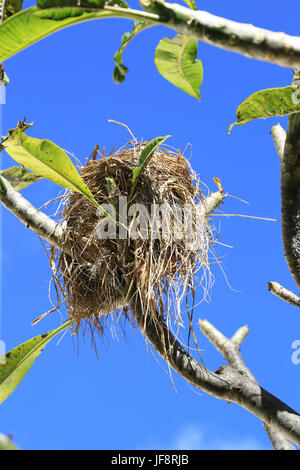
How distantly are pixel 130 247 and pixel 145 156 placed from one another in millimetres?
341

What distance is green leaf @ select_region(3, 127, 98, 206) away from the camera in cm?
177

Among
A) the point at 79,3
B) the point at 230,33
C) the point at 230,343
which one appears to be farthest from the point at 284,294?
the point at 79,3

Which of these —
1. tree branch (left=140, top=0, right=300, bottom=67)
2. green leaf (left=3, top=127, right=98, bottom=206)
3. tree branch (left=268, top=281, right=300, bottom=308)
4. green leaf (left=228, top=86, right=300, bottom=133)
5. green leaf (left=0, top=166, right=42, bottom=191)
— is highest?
green leaf (left=0, top=166, right=42, bottom=191)

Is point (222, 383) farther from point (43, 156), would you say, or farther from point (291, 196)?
point (43, 156)

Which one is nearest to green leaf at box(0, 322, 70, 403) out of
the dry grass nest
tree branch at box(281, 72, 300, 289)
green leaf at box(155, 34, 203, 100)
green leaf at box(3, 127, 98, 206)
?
the dry grass nest

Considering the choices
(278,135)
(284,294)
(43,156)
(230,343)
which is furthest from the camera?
(230,343)

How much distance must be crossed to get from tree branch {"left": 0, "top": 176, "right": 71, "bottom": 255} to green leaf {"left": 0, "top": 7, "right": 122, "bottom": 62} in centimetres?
90

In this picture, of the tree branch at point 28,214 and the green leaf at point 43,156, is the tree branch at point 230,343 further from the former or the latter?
the green leaf at point 43,156

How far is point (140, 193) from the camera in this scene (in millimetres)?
1953

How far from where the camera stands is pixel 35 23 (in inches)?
50.1

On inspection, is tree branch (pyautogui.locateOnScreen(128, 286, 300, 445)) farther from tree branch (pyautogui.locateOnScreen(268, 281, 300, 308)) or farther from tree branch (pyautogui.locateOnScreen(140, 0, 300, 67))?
tree branch (pyautogui.locateOnScreen(140, 0, 300, 67))

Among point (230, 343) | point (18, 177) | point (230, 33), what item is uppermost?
point (18, 177)

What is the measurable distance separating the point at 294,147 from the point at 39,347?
126 cm
